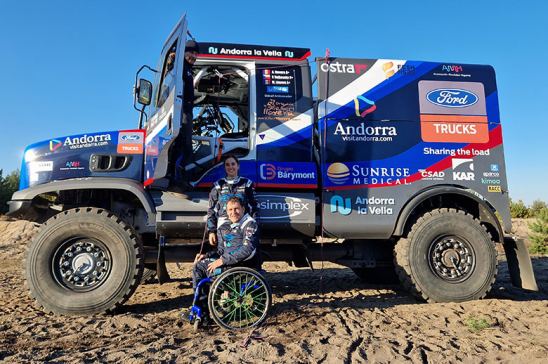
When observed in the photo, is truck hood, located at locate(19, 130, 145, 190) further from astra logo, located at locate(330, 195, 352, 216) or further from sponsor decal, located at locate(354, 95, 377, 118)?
sponsor decal, located at locate(354, 95, 377, 118)

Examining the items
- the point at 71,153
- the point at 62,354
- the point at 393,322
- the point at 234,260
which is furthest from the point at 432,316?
the point at 71,153

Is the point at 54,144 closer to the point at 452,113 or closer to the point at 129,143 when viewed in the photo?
the point at 129,143

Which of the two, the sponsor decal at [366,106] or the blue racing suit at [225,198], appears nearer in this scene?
the blue racing suit at [225,198]

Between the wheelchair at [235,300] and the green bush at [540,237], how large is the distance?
1229 centimetres

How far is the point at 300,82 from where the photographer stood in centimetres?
540

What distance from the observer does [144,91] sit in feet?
18.3

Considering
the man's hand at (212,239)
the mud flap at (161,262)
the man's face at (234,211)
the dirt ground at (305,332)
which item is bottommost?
the dirt ground at (305,332)

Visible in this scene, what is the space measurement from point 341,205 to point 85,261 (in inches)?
127

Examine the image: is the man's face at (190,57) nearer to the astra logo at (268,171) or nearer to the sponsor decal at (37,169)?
the astra logo at (268,171)

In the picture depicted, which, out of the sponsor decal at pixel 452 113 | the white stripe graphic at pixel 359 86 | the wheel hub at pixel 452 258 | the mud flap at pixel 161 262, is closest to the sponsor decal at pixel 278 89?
the white stripe graphic at pixel 359 86

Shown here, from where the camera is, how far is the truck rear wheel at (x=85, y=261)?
Result: 4.55m

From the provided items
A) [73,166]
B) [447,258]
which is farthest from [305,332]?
[73,166]

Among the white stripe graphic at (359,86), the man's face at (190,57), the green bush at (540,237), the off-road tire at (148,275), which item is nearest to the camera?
the man's face at (190,57)

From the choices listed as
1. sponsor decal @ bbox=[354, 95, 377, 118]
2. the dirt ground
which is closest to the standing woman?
the dirt ground
